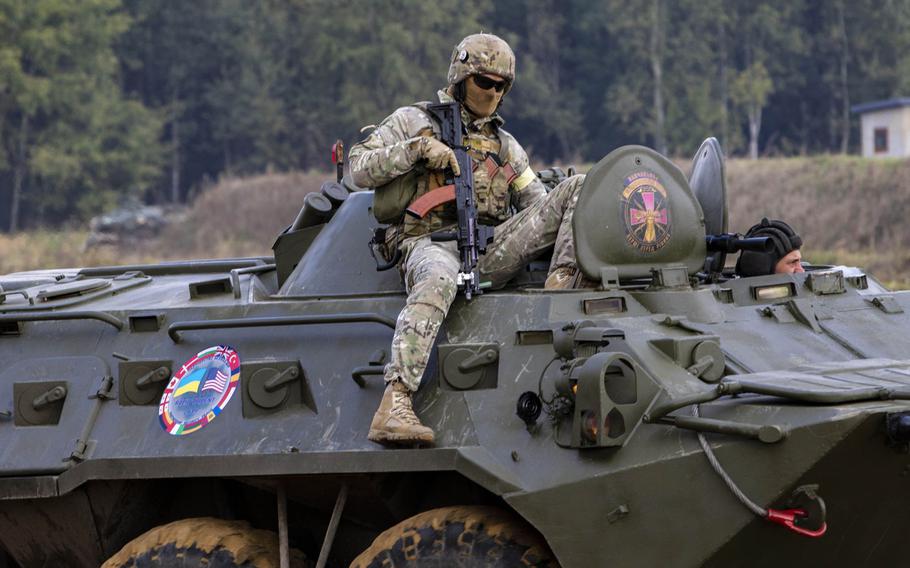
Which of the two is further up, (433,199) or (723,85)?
(433,199)

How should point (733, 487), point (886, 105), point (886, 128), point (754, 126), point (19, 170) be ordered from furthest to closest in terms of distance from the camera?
point (754, 126), point (19, 170), point (886, 128), point (886, 105), point (733, 487)

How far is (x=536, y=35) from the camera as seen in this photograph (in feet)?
181

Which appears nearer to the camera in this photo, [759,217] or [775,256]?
[775,256]

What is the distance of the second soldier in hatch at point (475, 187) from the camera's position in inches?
355

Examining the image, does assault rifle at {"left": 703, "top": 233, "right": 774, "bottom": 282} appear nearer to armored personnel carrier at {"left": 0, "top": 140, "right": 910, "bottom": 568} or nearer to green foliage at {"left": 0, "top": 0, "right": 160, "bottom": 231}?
armored personnel carrier at {"left": 0, "top": 140, "right": 910, "bottom": 568}

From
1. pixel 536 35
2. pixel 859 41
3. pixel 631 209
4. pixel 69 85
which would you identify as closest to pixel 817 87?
pixel 859 41

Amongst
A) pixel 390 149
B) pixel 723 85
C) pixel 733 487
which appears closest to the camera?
pixel 733 487

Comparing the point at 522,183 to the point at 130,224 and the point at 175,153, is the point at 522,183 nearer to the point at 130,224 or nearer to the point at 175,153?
the point at 130,224

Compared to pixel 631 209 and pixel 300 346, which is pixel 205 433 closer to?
pixel 300 346

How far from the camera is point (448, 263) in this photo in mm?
8922

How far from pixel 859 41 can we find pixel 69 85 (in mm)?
23968

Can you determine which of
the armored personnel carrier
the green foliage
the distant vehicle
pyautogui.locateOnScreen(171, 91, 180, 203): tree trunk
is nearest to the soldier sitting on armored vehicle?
the armored personnel carrier

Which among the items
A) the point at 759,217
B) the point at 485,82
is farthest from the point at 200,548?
the point at 759,217

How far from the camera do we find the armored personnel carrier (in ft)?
25.3
